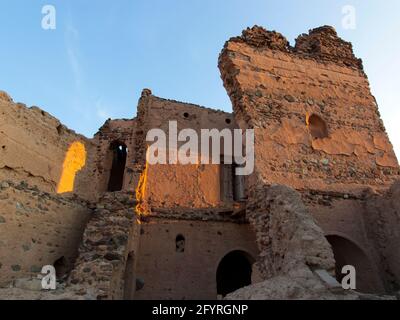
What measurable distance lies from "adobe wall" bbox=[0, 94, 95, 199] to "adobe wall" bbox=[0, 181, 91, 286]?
4.69ft

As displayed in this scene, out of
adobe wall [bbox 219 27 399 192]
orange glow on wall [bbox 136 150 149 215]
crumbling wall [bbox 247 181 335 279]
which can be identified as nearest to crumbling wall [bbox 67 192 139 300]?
orange glow on wall [bbox 136 150 149 215]

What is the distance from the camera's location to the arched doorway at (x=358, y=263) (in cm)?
678

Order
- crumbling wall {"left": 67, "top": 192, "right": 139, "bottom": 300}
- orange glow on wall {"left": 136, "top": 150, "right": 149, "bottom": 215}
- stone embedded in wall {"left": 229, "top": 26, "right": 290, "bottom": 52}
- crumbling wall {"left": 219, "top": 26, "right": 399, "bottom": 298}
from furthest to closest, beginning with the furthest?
stone embedded in wall {"left": 229, "top": 26, "right": 290, "bottom": 52} < orange glow on wall {"left": 136, "top": 150, "right": 149, "bottom": 215} < crumbling wall {"left": 219, "top": 26, "right": 399, "bottom": 298} < crumbling wall {"left": 67, "top": 192, "right": 139, "bottom": 300}

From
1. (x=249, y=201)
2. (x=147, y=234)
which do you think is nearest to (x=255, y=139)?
(x=249, y=201)

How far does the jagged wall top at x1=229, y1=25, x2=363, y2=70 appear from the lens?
31.1 ft

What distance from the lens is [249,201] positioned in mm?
7312

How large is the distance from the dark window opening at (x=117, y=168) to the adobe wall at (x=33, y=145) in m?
1.49

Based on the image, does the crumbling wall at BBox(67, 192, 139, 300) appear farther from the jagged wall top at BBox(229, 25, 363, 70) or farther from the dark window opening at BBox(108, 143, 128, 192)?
the jagged wall top at BBox(229, 25, 363, 70)

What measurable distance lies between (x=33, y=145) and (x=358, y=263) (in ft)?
26.8

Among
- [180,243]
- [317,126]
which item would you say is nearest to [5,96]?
[180,243]

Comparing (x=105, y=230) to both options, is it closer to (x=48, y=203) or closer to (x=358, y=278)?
(x=48, y=203)

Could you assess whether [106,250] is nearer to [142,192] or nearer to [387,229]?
[142,192]
